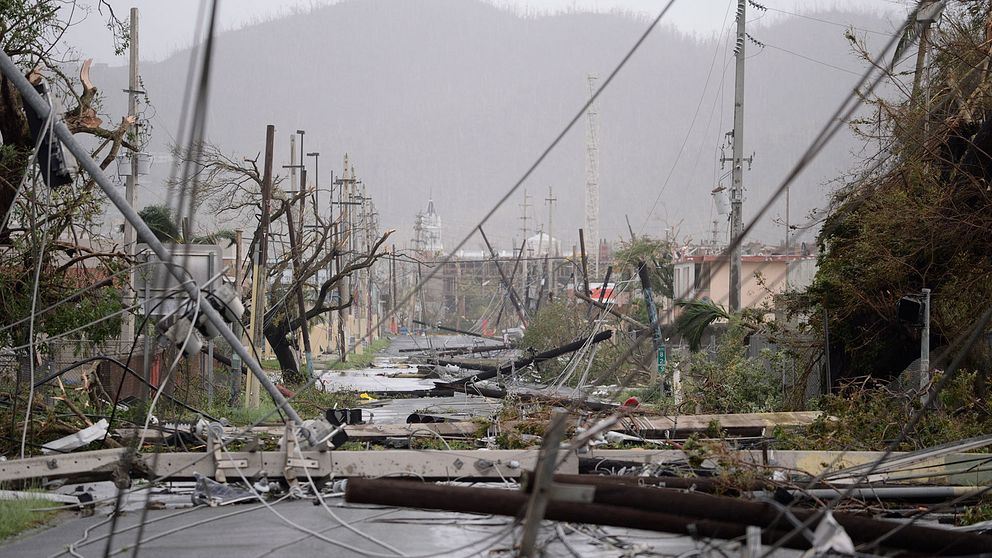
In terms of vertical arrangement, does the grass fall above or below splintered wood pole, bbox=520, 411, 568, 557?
below

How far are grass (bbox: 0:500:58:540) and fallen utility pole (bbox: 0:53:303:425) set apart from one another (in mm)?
1867

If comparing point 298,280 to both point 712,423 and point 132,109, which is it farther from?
point 712,423

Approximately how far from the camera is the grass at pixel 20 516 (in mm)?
7656

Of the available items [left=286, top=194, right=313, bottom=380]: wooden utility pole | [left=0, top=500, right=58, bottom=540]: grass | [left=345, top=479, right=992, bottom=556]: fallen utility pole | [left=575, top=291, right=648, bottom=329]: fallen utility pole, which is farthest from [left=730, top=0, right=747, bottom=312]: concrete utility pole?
[left=345, top=479, right=992, bottom=556]: fallen utility pole

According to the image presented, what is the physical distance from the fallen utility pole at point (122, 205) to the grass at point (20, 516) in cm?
187

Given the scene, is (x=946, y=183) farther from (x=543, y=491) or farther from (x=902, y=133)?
(x=543, y=491)

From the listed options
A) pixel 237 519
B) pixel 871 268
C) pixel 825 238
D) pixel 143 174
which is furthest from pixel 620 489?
pixel 143 174

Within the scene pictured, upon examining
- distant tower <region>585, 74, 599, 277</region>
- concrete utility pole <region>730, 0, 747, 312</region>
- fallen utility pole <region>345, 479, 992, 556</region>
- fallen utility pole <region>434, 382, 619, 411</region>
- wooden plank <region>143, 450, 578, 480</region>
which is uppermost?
distant tower <region>585, 74, 599, 277</region>

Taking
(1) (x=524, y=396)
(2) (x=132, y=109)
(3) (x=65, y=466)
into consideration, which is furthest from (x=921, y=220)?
(2) (x=132, y=109)

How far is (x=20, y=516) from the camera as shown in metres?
7.91

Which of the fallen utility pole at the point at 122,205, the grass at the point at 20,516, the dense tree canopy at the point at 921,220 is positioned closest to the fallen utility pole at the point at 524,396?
the dense tree canopy at the point at 921,220

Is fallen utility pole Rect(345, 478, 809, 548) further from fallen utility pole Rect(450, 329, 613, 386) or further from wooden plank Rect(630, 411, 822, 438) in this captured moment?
fallen utility pole Rect(450, 329, 613, 386)

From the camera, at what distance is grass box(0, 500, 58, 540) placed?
766 centimetres

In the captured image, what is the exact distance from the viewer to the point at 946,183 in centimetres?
1405
